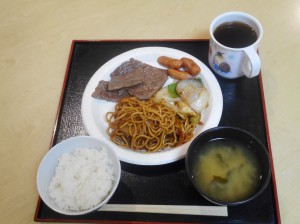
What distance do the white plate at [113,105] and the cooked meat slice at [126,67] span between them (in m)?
0.03

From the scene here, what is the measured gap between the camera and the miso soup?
1282mm

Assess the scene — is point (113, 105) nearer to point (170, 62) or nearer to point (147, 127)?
point (147, 127)

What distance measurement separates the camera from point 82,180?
1360 millimetres

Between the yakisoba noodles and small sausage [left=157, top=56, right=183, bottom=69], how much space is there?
9.7 inches

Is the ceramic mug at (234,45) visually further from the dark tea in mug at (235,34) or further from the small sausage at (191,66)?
the small sausage at (191,66)

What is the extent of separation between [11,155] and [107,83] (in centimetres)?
64

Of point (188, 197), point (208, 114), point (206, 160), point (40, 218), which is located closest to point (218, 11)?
point (208, 114)

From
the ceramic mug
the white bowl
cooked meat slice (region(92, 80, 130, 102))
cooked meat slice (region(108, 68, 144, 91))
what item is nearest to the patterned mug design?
the ceramic mug

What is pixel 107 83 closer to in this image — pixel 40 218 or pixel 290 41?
pixel 40 218

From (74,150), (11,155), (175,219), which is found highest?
(74,150)

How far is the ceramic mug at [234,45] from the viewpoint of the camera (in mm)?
1542

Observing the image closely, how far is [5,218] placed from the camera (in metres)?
1.47

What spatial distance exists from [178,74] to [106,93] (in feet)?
1.36

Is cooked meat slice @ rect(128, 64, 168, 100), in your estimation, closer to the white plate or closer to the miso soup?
the white plate
